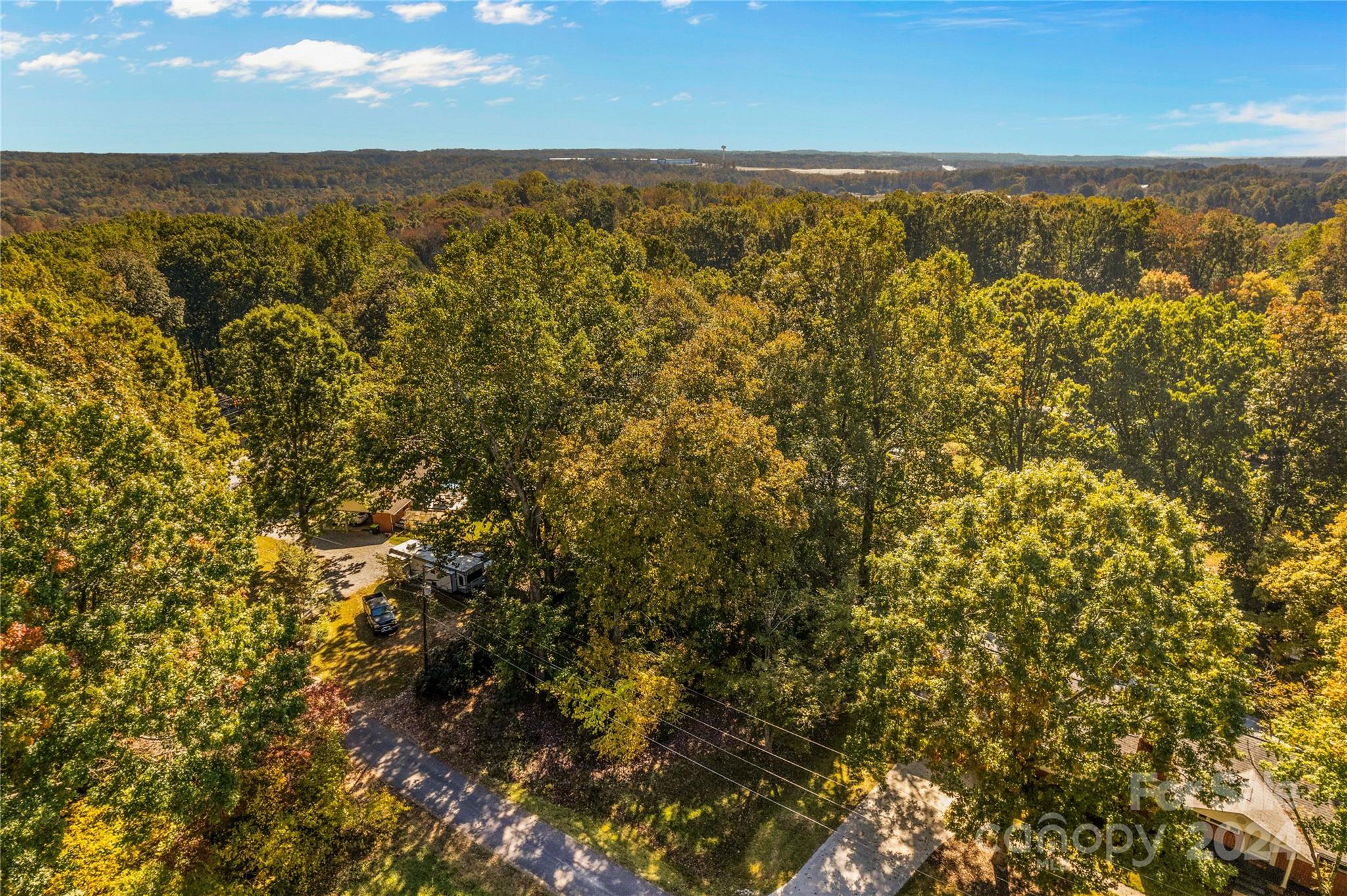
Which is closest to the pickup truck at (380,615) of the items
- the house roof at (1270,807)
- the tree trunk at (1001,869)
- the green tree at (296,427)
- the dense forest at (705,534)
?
the dense forest at (705,534)

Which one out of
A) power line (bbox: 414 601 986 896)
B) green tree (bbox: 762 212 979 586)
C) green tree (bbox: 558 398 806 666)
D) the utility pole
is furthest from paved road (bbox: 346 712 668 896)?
green tree (bbox: 762 212 979 586)

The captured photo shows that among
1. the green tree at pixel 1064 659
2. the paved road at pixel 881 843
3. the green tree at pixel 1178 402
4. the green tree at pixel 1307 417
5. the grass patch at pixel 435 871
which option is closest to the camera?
the green tree at pixel 1064 659

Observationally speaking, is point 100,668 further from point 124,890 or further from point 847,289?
point 847,289

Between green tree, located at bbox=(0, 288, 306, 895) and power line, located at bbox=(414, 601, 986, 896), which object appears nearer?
green tree, located at bbox=(0, 288, 306, 895)

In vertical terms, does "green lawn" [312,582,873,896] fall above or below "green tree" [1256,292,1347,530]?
below

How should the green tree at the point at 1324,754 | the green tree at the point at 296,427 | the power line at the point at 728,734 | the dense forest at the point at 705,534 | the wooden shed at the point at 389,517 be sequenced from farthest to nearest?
the wooden shed at the point at 389,517, the green tree at the point at 296,427, the power line at the point at 728,734, the dense forest at the point at 705,534, the green tree at the point at 1324,754

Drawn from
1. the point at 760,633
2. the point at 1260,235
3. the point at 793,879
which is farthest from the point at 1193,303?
the point at 1260,235

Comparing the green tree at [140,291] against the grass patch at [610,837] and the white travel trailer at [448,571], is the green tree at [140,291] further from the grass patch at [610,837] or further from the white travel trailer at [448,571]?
the grass patch at [610,837]

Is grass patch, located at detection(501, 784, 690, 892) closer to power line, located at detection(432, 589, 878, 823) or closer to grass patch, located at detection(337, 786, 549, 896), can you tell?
grass patch, located at detection(337, 786, 549, 896)
